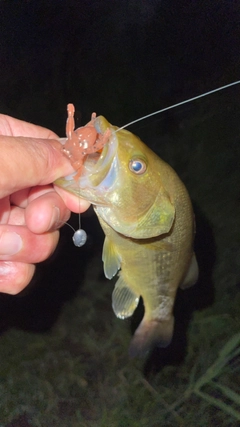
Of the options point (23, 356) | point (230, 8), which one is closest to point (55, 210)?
point (23, 356)

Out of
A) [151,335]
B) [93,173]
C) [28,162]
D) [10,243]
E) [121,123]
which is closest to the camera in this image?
[28,162]

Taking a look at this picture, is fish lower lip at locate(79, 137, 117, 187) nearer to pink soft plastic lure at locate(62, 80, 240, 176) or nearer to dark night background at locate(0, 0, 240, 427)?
pink soft plastic lure at locate(62, 80, 240, 176)

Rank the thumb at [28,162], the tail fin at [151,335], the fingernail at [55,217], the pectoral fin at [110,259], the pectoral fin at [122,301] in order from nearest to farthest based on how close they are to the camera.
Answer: the thumb at [28,162] < the fingernail at [55,217] < the pectoral fin at [110,259] < the pectoral fin at [122,301] < the tail fin at [151,335]

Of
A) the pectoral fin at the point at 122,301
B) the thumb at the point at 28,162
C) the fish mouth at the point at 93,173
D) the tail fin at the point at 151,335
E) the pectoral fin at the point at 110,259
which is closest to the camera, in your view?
the thumb at the point at 28,162

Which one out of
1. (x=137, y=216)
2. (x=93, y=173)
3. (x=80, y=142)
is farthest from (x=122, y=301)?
(x=80, y=142)

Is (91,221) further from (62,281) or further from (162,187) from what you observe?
(162,187)

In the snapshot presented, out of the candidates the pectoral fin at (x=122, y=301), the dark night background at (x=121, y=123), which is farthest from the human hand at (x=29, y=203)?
the dark night background at (x=121, y=123)

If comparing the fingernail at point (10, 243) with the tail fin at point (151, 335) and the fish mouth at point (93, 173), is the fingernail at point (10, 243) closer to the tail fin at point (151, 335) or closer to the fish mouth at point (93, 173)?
the fish mouth at point (93, 173)

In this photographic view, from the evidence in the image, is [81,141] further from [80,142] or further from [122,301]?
[122,301]
